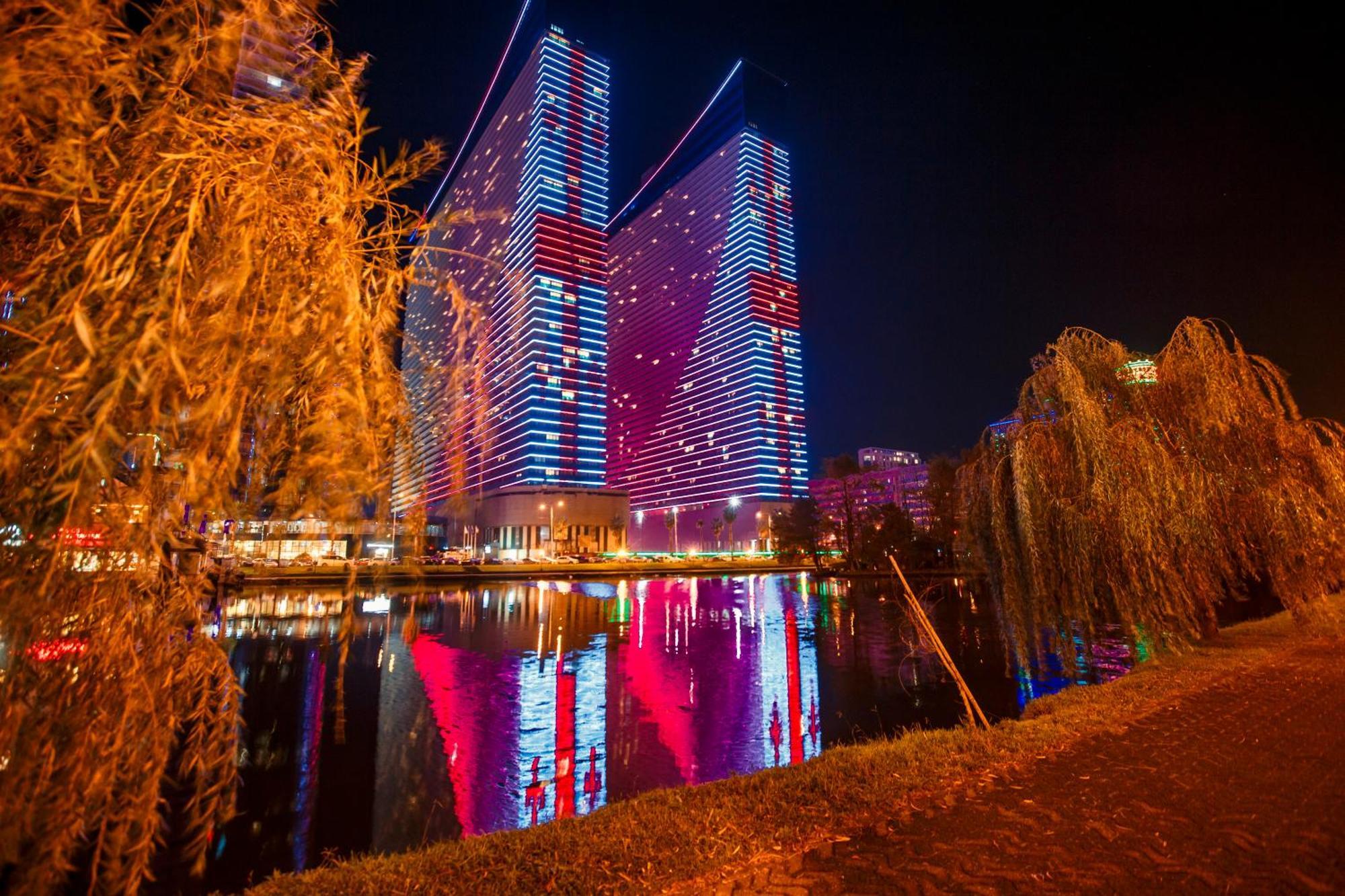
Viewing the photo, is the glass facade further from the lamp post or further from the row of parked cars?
the row of parked cars

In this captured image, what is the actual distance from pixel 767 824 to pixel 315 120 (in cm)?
646

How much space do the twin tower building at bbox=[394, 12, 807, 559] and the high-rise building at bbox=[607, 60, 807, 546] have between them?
0.51 m

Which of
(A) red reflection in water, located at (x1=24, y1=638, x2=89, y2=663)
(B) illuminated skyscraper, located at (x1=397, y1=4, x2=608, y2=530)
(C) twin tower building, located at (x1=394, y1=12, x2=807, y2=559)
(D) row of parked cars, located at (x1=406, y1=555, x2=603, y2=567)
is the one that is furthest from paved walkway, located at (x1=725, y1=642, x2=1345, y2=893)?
(C) twin tower building, located at (x1=394, y1=12, x2=807, y2=559)

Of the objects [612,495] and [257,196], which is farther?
[612,495]

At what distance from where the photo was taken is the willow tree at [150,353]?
7.83 feet

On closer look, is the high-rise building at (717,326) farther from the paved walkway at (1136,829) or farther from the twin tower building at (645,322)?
the paved walkway at (1136,829)

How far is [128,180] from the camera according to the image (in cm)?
260

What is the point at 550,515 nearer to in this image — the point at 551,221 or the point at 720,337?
the point at 551,221

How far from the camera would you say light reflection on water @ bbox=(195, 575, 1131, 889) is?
8.04m

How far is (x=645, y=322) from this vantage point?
187000 mm

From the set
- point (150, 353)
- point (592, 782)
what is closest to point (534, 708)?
point (592, 782)

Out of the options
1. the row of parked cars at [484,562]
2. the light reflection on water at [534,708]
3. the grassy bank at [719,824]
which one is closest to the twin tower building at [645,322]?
the row of parked cars at [484,562]

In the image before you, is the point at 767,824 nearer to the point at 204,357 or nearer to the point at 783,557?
the point at 204,357

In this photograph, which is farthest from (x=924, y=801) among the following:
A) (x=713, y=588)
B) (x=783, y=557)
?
(x=783, y=557)
